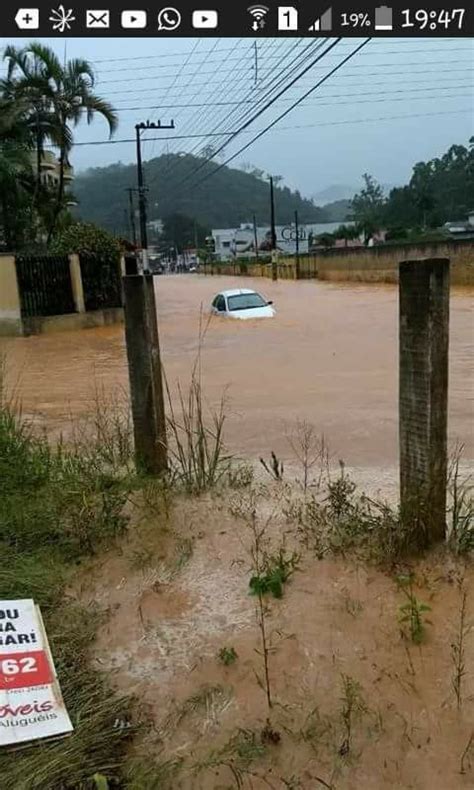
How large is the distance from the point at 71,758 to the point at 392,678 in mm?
1062

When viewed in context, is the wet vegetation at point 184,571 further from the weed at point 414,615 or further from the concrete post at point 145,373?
the concrete post at point 145,373

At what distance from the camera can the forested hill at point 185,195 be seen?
162ft

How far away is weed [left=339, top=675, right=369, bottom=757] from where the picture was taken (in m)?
2.07

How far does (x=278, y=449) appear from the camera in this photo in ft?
21.1

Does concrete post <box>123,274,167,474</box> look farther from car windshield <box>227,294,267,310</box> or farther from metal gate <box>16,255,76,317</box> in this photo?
car windshield <box>227,294,267,310</box>

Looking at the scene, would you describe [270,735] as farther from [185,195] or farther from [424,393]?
[185,195]

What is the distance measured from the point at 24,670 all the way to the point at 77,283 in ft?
56.1

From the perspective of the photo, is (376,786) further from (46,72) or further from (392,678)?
(46,72)

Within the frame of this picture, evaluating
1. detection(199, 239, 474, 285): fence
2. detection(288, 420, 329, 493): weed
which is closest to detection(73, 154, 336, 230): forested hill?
detection(199, 239, 474, 285): fence

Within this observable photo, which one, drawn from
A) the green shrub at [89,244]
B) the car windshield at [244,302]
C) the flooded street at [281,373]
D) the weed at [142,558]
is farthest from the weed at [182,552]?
the green shrub at [89,244]

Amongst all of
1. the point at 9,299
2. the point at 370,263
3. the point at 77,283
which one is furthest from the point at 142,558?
the point at 370,263

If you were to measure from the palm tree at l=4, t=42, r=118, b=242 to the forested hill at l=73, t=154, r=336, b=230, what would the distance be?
16.2m

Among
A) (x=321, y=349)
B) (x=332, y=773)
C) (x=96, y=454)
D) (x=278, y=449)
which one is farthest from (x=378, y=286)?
(x=332, y=773)

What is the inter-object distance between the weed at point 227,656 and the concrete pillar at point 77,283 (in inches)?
674
